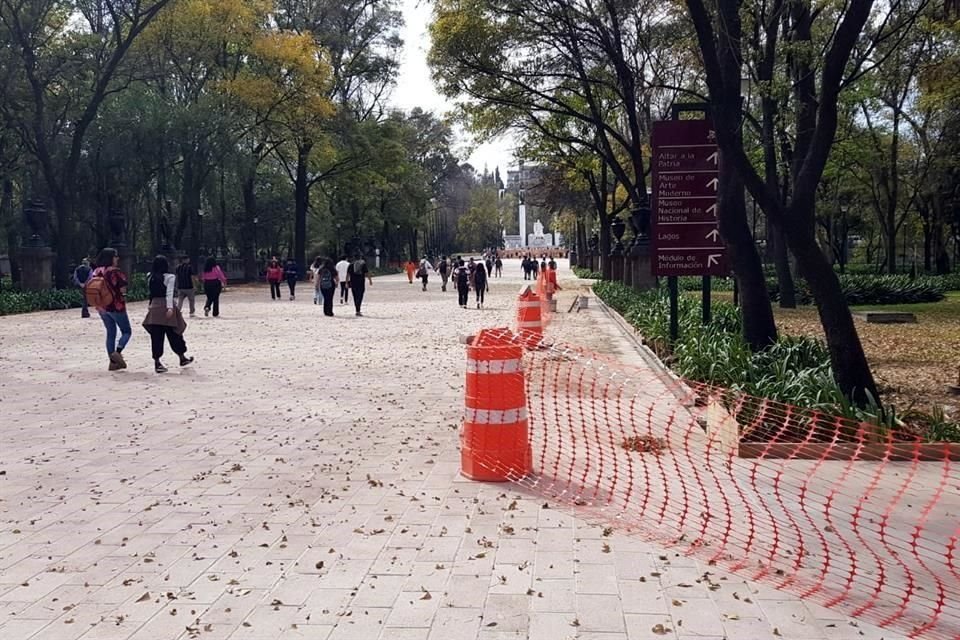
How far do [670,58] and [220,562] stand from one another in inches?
889

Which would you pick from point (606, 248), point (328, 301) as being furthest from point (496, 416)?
point (606, 248)

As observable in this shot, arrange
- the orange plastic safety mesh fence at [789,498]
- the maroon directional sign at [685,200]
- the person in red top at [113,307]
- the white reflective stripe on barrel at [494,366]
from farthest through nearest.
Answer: the maroon directional sign at [685,200], the person in red top at [113,307], the white reflective stripe on barrel at [494,366], the orange plastic safety mesh fence at [789,498]

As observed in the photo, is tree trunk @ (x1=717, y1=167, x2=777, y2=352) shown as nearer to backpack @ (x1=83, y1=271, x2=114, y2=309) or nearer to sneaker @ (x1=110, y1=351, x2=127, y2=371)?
backpack @ (x1=83, y1=271, x2=114, y2=309)

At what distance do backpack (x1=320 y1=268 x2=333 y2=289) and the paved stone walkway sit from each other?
→ 13.2 metres

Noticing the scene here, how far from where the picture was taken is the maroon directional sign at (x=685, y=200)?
500 inches

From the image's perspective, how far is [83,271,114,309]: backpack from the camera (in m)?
11.7

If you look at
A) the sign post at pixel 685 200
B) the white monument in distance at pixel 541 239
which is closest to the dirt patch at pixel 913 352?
the sign post at pixel 685 200

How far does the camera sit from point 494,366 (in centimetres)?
612

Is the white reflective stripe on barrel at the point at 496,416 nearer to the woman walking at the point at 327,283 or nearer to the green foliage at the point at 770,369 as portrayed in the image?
the green foliage at the point at 770,369

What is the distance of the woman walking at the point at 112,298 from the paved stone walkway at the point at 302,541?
1.86 metres

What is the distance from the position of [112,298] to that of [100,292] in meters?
0.18

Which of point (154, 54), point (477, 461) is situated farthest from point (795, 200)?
point (154, 54)

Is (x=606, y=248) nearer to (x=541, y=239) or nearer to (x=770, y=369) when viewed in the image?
(x=770, y=369)

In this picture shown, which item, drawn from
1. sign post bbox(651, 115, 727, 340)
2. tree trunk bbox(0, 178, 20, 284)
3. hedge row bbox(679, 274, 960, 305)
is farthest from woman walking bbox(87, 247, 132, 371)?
tree trunk bbox(0, 178, 20, 284)
